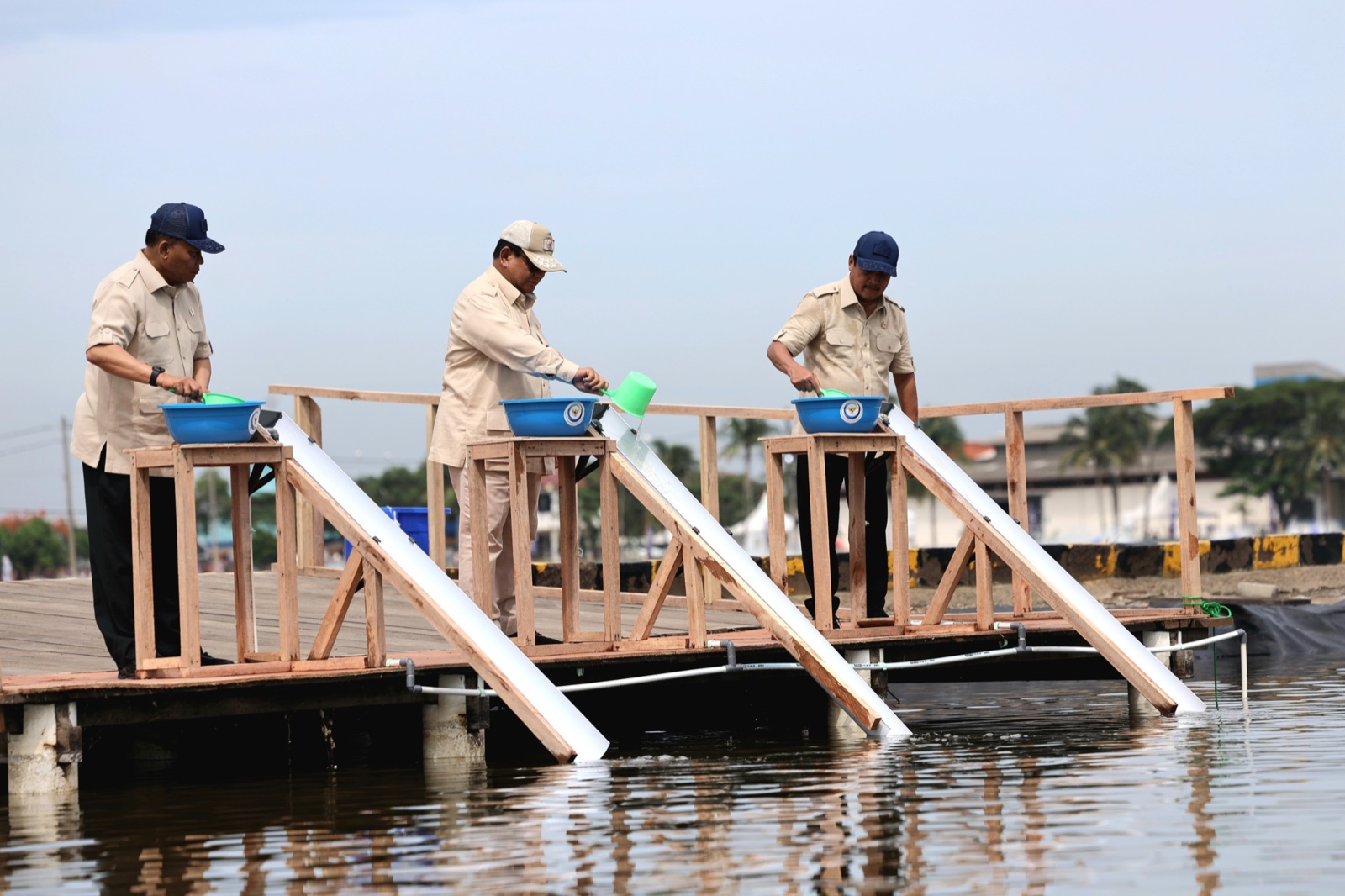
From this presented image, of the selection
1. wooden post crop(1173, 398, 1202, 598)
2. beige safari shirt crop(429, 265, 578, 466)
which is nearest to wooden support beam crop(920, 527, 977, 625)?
wooden post crop(1173, 398, 1202, 598)

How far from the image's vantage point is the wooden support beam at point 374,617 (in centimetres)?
647

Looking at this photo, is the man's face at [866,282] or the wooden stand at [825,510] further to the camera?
the man's face at [866,282]

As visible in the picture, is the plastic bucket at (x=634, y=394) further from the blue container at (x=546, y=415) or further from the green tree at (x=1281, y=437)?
the green tree at (x=1281, y=437)

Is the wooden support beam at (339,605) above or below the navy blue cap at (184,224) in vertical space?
below

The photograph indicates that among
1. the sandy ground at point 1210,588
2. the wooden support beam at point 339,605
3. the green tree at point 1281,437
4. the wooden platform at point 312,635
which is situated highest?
the green tree at point 1281,437

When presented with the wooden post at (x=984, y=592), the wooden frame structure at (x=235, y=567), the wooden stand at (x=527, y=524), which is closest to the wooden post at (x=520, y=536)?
the wooden stand at (x=527, y=524)

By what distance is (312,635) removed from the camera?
8.68 metres

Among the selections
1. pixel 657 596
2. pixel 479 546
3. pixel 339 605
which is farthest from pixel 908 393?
pixel 339 605

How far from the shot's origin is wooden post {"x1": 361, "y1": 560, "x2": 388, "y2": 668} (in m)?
6.47

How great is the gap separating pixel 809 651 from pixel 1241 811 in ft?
8.01

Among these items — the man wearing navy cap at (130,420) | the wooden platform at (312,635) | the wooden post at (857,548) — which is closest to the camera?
the wooden platform at (312,635)

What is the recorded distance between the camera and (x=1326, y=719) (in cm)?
707

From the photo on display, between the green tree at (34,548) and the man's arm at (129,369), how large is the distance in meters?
105

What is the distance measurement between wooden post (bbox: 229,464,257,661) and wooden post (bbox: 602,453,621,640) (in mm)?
1374
